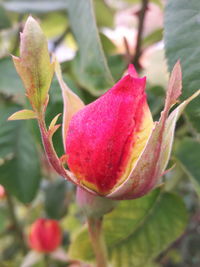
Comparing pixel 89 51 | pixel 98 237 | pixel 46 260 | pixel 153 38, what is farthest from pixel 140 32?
pixel 46 260

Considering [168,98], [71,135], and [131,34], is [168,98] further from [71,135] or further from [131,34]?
[131,34]

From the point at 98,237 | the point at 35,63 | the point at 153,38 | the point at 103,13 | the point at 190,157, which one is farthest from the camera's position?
the point at 103,13

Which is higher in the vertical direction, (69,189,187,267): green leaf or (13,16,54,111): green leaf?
(13,16,54,111): green leaf

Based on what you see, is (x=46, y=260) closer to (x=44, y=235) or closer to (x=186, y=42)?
(x=44, y=235)

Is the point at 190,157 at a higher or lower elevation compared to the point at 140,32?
lower

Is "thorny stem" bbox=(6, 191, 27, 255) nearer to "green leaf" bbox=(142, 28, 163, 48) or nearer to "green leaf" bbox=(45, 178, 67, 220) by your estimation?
"green leaf" bbox=(45, 178, 67, 220)

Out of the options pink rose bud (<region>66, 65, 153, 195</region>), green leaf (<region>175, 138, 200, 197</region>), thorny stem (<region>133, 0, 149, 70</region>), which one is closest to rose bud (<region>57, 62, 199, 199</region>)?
pink rose bud (<region>66, 65, 153, 195</region>)

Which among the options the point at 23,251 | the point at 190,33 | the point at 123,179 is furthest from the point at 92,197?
the point at 23,251

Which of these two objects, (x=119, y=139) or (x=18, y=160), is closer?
(x=119, y=139)
